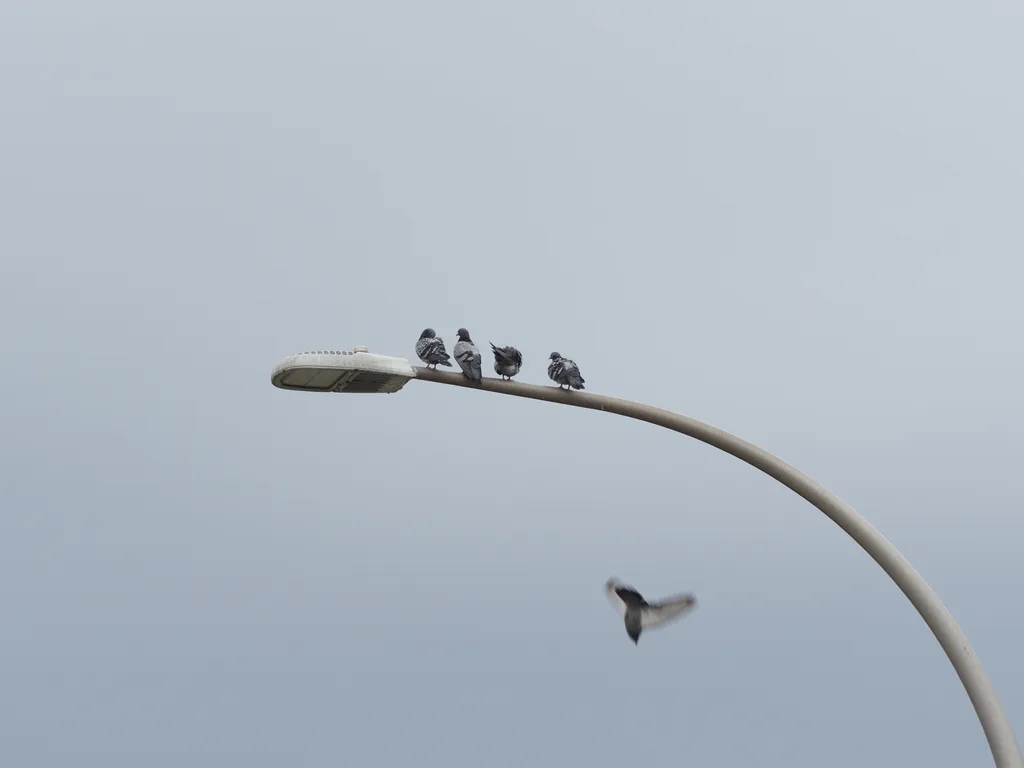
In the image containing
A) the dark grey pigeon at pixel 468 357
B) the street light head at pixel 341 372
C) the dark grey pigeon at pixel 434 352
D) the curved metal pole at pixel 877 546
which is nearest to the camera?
the curved metal pole at pixel 877 546

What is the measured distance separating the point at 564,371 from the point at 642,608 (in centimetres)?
218

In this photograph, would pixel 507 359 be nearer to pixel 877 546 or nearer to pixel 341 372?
pixel 341 372

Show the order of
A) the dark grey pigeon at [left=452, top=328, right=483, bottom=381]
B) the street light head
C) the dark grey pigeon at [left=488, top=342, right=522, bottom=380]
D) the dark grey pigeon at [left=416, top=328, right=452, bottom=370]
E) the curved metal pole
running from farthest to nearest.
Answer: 1. the dark grey pigeon at [left=488, top=342, right=522, bottom=380]
2. the dark grey pigeon at [left=416, top=328, right=452, bottom=370]
3. the dark grey pigeon at [left=452, top=328, right=483, bottom=381]
4. the street light head
5. the curved metal pole

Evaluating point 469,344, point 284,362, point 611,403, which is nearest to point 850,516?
point 611,403

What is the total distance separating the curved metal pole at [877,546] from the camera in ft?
27.9

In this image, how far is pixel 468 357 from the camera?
34.5 ft

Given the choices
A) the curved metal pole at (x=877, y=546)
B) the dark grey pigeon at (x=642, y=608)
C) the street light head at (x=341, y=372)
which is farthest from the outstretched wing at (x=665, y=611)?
the street light head at (x=341, y=372)

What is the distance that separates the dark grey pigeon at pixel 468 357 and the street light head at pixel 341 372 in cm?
44

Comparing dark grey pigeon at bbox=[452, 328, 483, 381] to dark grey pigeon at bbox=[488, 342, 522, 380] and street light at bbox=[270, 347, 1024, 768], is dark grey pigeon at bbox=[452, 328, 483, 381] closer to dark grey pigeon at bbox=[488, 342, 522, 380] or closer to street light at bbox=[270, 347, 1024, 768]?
street light at bbox=[270, 347, 1024, 768]

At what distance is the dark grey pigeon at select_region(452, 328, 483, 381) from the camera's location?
1033cm

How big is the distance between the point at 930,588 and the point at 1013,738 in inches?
41.6

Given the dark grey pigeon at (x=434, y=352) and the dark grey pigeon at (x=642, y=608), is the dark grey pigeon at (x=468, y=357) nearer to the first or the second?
the dark grey pigeon at (x=434, y=352)

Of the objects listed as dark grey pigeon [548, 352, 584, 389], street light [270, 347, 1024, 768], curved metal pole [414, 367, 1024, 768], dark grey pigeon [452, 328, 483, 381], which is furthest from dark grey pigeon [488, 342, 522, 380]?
curved metal pole [414, 367, 1024, 768]

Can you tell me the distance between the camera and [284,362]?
993 cm
